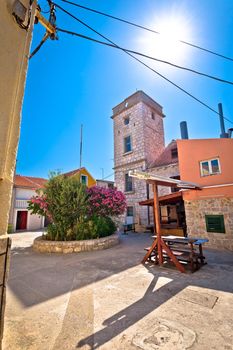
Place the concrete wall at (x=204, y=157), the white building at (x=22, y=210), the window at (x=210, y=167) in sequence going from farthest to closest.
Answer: the white building at (x=22, y=210) → the window at (x=210, y=167) → the concrete wall at (x=204, y=157)

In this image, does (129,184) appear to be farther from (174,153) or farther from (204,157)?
(204,157)

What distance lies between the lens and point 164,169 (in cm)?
1434

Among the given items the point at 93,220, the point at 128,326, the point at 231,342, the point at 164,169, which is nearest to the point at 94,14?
the point at 128,326

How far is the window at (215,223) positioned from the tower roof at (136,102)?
45.2ft

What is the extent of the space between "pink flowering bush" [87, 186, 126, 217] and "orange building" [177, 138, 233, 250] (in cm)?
380

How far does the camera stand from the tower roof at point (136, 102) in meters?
17.5

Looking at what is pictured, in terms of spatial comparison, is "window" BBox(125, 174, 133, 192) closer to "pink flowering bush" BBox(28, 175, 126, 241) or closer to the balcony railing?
"pink flowering bush" BBox(28, 175, 126, 241)

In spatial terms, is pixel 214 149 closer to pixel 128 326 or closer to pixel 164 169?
pixel 164 169

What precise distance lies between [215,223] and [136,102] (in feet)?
47.1

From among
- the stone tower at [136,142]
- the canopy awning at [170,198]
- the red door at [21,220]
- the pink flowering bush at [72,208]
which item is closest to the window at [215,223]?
the canopy awning at [170,198]

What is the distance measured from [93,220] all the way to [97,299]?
581 cm

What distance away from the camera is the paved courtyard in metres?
2.19

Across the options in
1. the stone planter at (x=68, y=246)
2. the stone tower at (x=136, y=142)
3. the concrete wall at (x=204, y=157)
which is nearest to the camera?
the stone planter at (x=68, y=246)

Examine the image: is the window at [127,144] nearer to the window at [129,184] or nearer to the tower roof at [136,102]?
the window at [129,184]
